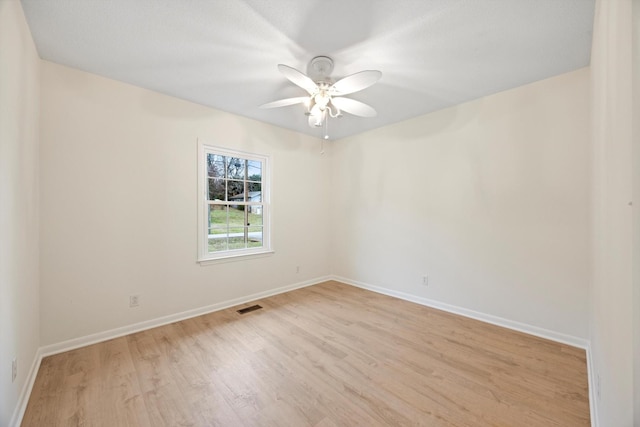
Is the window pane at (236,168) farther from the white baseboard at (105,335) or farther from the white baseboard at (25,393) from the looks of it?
the white baseboard at (25,393)

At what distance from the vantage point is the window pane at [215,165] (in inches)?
130

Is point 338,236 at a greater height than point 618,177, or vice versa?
Result: point 618,177

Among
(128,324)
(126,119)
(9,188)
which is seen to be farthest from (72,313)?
(126,119)

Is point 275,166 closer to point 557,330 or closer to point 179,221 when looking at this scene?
point 179,221

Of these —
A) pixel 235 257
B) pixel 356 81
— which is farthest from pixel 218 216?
pixel 356 81

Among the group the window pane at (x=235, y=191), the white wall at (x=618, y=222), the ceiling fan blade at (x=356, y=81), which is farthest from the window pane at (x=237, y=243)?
the white wall at (x=618, y=222)

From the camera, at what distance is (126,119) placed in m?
2.59

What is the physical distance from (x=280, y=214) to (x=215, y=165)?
3.90 ft

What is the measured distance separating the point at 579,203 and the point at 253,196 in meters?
3.73

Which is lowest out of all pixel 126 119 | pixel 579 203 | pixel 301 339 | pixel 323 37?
pixel 301 339

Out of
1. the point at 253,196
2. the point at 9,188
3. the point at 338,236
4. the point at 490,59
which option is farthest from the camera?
the point at 338,236

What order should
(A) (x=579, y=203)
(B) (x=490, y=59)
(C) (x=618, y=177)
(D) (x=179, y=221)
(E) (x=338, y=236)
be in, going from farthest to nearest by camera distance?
(E) (x=338, y=236), (D) (x=179, y=221), (A) (x=579, y=203), (B) (x=490, y=59), (C) (x=618, y=177)

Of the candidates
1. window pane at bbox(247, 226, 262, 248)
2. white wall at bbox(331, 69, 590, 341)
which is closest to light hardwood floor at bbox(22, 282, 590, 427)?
white wall at bbox(331, 69, 590, 341)

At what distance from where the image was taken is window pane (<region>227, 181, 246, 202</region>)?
3.49 metres
